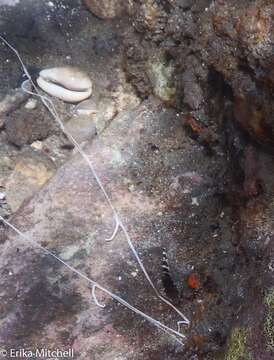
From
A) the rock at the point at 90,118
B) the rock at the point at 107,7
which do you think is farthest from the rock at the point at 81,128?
the rock at the point at 107,7

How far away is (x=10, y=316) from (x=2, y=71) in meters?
1.97

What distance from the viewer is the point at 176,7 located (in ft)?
8.66

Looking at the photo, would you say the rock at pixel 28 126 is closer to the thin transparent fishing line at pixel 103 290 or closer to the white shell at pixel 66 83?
the white shell at pixel 66 83

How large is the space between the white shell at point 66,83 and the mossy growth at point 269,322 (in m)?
2.23

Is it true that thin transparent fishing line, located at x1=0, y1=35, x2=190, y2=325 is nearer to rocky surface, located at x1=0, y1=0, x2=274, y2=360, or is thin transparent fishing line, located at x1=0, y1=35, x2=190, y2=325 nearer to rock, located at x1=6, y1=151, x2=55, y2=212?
rocky surface, located at x1=0, y1=0, x2=274, y2=360

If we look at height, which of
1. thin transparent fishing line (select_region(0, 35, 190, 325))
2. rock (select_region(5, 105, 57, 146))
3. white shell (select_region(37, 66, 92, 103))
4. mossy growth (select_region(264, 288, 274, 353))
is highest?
mossy growth (select_region(264, 288, 274, 353))

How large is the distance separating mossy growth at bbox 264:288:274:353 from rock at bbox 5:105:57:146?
222cm

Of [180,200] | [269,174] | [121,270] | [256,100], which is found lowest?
[121,270]

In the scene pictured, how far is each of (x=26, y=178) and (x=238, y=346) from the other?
1946mm

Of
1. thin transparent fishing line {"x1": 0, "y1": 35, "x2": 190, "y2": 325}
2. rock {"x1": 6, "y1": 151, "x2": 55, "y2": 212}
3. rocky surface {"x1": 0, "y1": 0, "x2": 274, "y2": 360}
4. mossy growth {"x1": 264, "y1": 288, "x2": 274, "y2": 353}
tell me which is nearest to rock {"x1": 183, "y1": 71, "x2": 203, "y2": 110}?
rocky surface {"x1": 0, "y1": 0, "x2": 274, "y2": 360}

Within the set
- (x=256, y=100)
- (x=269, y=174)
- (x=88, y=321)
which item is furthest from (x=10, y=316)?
(x=256, y=100)

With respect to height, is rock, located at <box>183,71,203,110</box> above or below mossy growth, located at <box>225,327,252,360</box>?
above

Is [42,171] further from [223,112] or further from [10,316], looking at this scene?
[223,112]

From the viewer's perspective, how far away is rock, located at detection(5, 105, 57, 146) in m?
3.32
